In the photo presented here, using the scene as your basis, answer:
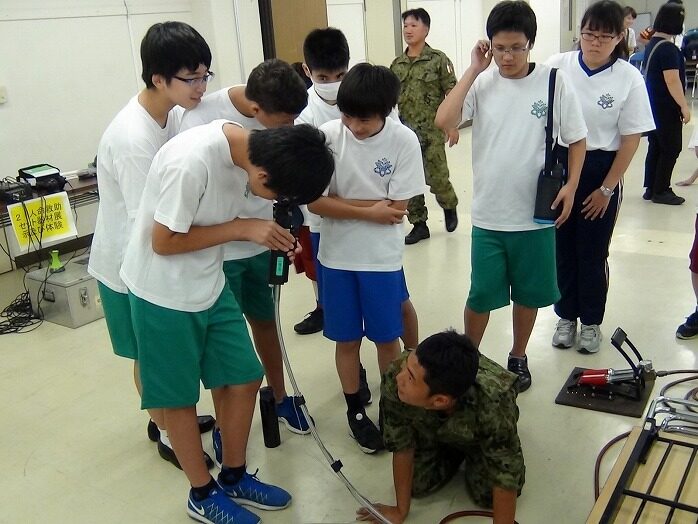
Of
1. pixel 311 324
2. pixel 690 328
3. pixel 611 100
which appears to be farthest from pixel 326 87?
pixel 690 328

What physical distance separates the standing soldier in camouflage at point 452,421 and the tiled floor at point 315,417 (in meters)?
0.10

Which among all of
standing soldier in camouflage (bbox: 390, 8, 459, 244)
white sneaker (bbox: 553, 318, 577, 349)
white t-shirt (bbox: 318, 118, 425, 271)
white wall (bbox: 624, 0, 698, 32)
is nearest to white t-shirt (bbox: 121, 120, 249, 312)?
white t-shirt (bbox: 318, 118, 425, 271)

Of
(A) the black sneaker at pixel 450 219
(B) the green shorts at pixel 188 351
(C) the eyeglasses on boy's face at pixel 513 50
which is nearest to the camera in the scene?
(B) the green shorts at pixel 188 351

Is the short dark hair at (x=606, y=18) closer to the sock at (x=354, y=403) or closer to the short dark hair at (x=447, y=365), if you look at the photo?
the short dark hair at (x=447, y=365)

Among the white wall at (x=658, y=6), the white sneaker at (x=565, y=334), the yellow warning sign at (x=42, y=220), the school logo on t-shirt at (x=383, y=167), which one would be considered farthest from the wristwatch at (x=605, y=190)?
the white wall at (x=658, y=6)

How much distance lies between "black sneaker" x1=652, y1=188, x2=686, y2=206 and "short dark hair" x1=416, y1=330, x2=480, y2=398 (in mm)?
3752

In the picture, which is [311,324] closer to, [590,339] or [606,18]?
[590,339]

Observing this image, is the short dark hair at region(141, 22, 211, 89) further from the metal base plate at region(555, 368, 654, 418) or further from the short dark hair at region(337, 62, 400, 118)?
the metal base plate at region(555, 368, 654, 418)

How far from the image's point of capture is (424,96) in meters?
4.21

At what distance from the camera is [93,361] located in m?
3.06

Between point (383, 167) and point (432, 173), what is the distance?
7.75 ft

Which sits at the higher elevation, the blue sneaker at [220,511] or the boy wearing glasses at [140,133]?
the boy wearing glasses at [140,133]

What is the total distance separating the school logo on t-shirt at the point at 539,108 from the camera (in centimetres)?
222

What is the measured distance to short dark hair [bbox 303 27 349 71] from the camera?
7.90 feet
